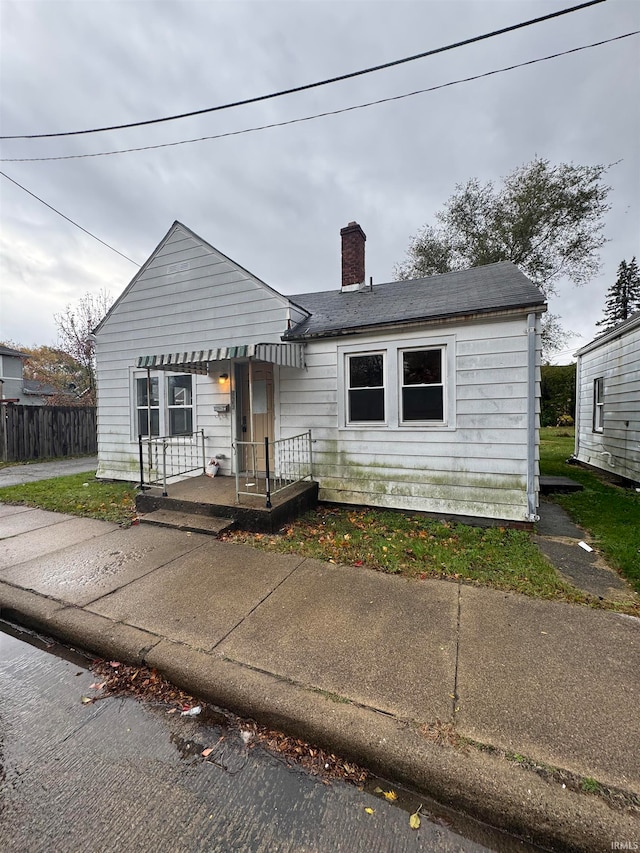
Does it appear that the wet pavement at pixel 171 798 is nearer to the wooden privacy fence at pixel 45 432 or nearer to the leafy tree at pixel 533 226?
the wooden privacy fence at pixel 45 432

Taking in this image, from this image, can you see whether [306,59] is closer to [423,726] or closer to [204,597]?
[204,597]

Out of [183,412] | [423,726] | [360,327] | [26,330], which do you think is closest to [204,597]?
[423,726]

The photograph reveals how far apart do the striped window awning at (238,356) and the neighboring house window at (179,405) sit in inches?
37.3

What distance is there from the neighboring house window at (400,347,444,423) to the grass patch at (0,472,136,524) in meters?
4.98

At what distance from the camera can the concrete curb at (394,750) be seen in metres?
1.51

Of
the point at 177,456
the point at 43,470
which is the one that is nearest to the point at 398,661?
the point at 177,456

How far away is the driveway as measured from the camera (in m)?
9.11

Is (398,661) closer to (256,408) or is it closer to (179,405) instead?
(256,408)

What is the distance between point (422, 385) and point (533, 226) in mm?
16093

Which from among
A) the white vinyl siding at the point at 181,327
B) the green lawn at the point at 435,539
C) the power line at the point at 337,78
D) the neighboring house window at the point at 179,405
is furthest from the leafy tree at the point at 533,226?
the neighboring house window at the point at 179,405

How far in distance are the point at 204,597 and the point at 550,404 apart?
20.6 m

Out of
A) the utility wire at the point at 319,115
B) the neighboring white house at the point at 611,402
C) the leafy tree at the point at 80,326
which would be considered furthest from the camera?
the leafy tree at the point at 80,326

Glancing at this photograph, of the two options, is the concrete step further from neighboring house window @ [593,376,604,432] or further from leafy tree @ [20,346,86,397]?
leafy tree @ [20,346,86,397]

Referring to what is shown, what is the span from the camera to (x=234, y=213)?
13.2 metres
